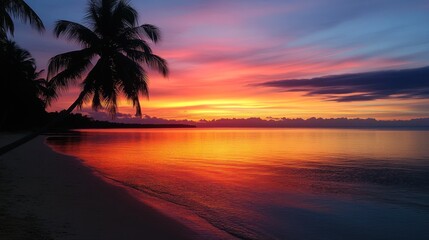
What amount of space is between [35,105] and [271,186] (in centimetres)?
3773

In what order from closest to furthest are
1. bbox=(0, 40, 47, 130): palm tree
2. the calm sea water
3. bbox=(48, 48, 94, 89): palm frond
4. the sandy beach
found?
the sandy beach, the calm sea water, bbox=(48, 48, 94, 89): palm frond, bbox=(0, 40, 47, 130): palm tree

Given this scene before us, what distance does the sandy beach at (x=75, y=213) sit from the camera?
7488 mm

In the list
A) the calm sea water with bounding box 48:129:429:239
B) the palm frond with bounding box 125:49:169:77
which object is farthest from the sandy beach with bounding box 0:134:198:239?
the palm frond with bounding box 125:49:169:77

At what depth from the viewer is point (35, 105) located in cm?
4444

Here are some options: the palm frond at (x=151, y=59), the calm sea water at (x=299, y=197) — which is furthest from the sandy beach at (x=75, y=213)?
the palm frond at (x=151, y=59)

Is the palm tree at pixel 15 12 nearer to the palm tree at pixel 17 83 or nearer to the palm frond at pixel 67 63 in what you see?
the palm frond at pixel 67 63

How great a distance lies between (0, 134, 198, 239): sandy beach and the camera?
7.49 m

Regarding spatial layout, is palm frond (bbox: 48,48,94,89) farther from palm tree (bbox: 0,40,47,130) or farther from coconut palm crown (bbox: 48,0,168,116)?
palm tree (bbox: 0,40,47,130)

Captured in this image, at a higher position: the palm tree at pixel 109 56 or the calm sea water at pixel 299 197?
the palm tree at pixel 109 56

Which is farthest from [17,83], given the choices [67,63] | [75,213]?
[75,213]

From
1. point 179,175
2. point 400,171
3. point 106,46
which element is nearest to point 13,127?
point 179,175

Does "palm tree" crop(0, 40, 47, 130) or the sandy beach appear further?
"palm tree" crop(0, 40, 47, 130)

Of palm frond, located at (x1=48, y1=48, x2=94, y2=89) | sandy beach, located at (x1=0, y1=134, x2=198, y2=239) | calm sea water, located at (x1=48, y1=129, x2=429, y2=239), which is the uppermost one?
palm frond, located at (x1=48, y1=48, x2=94, y2=89)

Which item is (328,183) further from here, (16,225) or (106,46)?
(16,225)
